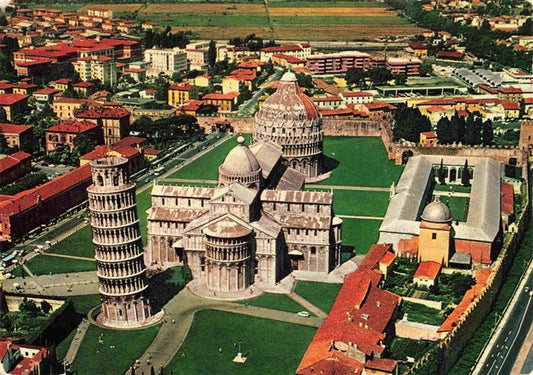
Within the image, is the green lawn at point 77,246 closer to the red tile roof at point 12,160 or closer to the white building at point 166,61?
the red tile roof at point 12,160

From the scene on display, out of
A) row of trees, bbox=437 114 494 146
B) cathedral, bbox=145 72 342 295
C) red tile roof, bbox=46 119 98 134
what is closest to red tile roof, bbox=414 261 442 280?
cathedral, bbox=145 72 342 295

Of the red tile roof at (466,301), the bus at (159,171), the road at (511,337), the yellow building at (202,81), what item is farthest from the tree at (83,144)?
the road at (511,337)

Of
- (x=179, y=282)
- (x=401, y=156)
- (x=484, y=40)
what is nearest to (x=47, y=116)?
(x=401, y=156)

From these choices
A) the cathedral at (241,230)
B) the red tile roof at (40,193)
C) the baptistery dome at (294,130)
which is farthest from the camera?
the baptistery dome at (294,130)

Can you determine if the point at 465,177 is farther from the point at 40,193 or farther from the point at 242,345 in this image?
the point at 40,193

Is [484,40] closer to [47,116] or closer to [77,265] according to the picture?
[47,116]

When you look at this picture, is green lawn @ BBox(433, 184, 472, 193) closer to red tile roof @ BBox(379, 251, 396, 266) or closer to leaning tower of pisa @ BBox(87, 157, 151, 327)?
red tile roof @ BBox(379, 251, 396, 266)

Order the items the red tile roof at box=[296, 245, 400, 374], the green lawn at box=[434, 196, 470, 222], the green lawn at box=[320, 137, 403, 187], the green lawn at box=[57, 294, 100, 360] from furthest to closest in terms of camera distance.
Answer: the green lawn at box=[320, 137, 403, 187] < the green lawn at box=[434, 196, 470, 222] < the green lawn at box=[57, 294, 100, 360] < the red tile roof at box=[296, 245, 400, 374]
